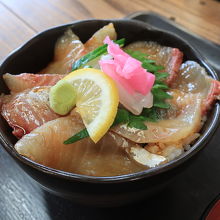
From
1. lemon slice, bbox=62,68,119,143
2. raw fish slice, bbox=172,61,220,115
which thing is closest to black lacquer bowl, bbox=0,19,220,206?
raw fish slice, bbox=172,61,220,115

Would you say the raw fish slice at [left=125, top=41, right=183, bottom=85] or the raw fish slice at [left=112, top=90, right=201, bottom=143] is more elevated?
the raw fish slice at [left=125, top=41, right=183, bottom=85]

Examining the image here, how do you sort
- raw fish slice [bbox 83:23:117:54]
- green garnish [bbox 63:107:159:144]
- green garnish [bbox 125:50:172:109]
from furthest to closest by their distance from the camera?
1. raw fish slice [bbox 83:23:117:54]
2. green garnish [bbox 125:50:172:109]
3. green garnish [bbox 63:107:159:144]

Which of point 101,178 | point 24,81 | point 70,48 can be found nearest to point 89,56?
Answer: point 70,48

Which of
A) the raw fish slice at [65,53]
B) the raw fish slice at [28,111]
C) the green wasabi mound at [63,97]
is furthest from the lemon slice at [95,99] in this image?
the raw fish slice at [65,53]

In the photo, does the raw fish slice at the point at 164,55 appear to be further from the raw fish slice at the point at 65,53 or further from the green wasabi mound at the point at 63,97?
the green wasabi mound at the point at 63,97

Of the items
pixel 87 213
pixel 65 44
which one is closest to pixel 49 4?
pixel 65 44

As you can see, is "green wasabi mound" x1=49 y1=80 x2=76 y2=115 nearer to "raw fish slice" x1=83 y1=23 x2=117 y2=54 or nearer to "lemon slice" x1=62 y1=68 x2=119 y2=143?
"lemon slice" x1=62 y1=68 x2=119 y2=143

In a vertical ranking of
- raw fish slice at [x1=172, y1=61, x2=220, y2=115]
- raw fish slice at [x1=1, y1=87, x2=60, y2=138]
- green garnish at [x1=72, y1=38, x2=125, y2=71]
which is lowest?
raw fish slice at [x1=172, y1=61, x2=220, y2=115]

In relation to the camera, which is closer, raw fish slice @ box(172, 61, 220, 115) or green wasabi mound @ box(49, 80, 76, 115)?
green wasabi mound @ box(49, 80, 76, 115)

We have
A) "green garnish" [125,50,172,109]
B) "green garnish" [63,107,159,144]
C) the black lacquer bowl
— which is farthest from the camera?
"green garnish" [125,50,172,109]
